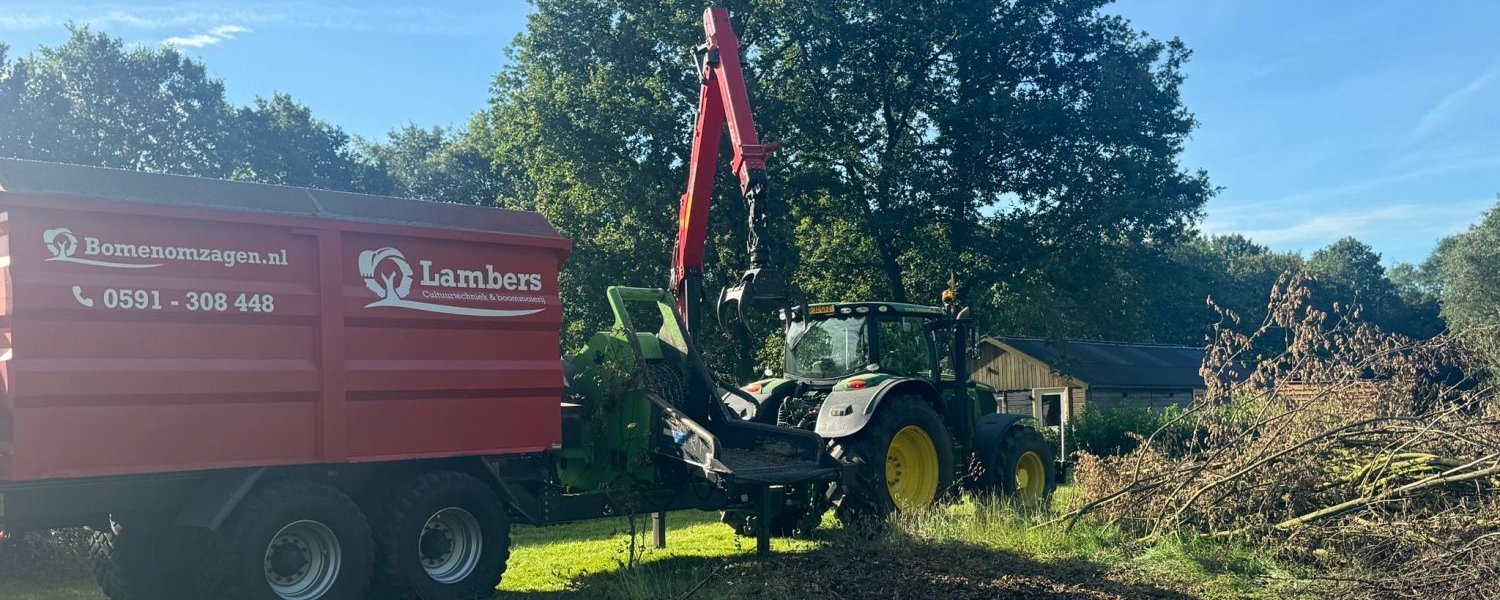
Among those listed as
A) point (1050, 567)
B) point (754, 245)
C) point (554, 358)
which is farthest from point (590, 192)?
point (1050, 567)

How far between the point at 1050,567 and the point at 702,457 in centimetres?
254

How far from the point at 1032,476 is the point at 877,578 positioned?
18.7ft

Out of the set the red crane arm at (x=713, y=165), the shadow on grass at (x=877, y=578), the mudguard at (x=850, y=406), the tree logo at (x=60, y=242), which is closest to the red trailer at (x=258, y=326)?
the tree logo at (x=60, y=242)

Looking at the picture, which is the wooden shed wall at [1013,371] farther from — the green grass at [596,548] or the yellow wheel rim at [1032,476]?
the green grass at [596,548]

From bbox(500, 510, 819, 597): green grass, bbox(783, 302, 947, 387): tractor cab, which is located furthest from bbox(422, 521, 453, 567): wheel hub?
bbox(783, 302, 947, 387): tractor cab

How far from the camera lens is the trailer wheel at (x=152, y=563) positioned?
20.5 ft

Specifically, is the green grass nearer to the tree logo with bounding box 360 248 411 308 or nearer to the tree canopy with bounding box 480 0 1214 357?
the tree logo with bounding box 360 248 411 308

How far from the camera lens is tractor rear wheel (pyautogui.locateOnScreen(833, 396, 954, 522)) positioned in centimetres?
969

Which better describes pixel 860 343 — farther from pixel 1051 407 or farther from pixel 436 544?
pixel 1051 407

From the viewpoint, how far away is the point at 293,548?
643 centimetres

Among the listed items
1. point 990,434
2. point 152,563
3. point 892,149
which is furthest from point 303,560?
point 892,149

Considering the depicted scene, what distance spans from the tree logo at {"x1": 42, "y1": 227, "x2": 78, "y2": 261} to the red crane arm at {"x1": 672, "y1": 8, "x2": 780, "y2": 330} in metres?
4.90

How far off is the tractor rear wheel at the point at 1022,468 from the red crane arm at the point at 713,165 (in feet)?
12.4

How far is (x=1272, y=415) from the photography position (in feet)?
28.8
